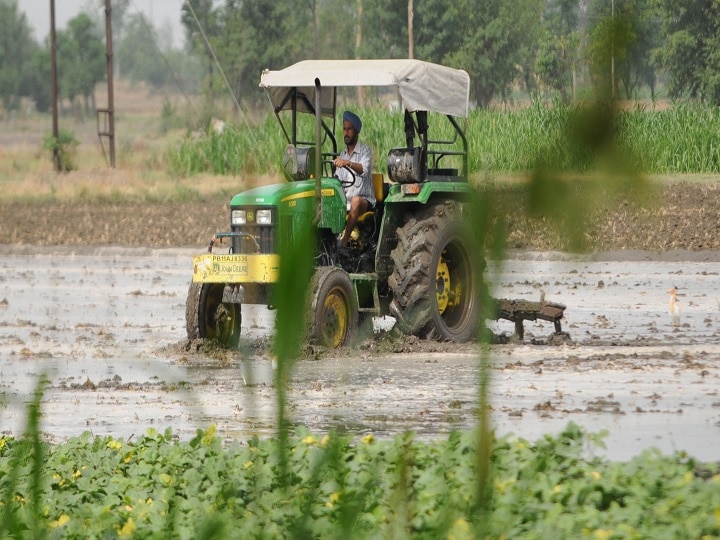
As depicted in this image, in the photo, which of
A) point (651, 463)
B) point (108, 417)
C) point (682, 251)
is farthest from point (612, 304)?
point (651, 463)

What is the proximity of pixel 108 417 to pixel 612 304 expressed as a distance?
7.95 metres

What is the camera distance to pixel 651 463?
223 inches

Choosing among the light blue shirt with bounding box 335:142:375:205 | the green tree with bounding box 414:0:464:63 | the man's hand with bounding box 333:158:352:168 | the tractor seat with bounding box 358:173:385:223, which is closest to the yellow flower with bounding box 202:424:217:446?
the man's hand with bounding box 333:158:352:168

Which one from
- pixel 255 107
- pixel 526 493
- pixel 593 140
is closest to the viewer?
pixel 593 140

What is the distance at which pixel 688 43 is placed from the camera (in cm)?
184

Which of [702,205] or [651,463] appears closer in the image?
[651,463]

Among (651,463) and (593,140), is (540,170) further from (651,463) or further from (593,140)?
(651,463)

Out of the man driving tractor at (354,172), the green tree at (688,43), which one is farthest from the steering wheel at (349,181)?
the green tree at (688,43)

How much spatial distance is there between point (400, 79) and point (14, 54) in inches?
4463

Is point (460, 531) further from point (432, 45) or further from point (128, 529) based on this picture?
point (432, 45)

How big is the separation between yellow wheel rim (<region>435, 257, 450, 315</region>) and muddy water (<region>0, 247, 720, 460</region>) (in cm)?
77

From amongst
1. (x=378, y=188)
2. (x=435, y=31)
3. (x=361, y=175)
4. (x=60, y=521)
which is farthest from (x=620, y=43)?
(x=435, y=31)

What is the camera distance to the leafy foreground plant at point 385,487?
4219 millimetres

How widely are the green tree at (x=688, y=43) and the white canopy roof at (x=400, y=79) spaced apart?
9.14 meters
